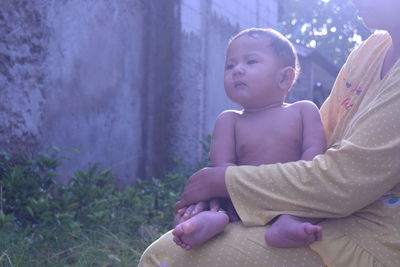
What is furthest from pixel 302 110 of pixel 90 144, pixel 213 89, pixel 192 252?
pixel 213 89

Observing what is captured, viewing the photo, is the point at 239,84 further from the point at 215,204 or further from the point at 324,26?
the point at 324,26

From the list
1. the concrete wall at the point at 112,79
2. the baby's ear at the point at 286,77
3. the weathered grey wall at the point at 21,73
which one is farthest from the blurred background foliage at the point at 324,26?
the baby's ear at the point at 286,77

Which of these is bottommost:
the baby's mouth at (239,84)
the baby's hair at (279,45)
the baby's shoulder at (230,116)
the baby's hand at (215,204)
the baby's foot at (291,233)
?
the baby's hand at (215,204)

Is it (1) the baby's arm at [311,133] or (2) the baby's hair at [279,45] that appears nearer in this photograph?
(1) the baby's arm at [311,133]

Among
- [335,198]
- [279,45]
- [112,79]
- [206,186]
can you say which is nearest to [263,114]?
[279,45]

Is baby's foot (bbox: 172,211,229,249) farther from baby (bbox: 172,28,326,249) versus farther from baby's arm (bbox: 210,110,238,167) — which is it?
baby's arm (bbox: 210,110,238,167)

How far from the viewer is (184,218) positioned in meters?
1.90

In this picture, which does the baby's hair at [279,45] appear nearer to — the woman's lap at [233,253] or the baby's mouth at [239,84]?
the baby's mouth at [239,84]

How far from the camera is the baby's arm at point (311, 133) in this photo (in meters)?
2.04

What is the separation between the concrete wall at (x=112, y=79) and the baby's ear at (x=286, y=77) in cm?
225

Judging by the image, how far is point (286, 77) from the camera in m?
2.27

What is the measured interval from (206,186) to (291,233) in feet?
1.16

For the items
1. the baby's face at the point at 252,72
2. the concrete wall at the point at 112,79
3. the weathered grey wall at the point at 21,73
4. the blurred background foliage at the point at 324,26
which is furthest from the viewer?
the blurred background foliage at the point at 324,26

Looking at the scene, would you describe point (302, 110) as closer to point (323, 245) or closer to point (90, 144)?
point (323, 245)
